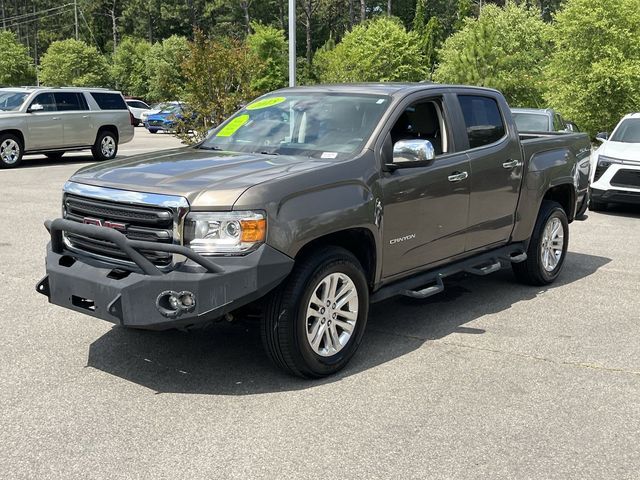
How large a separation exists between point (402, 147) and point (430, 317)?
5.53ft

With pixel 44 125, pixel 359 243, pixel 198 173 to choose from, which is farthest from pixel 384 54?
pixel 198 173

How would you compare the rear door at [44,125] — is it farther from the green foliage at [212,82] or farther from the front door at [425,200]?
the front door at [425,200]

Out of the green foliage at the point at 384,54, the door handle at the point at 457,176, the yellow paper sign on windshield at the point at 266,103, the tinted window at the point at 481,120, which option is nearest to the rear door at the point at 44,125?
the yellow paper sign on windshield at the point at 266,103

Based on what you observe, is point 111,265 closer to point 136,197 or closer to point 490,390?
point 136,197

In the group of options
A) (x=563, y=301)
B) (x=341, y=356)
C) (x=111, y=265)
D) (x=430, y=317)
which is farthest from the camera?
(x=563, y=301)

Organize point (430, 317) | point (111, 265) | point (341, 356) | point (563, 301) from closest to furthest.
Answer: point (111, 265), point (341, 356), point (430, 317), point (563, 301)

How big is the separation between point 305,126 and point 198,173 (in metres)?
1.23

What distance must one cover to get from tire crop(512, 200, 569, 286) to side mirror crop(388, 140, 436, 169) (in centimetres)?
239

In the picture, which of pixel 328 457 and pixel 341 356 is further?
pixel 341 356

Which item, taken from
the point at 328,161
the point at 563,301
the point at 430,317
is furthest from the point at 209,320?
the point at 563,301

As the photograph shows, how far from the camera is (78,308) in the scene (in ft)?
15.3

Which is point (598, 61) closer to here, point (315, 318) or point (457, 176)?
point (457, 176)

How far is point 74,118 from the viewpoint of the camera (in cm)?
1912

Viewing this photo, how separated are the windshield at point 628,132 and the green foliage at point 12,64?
5179 cm
